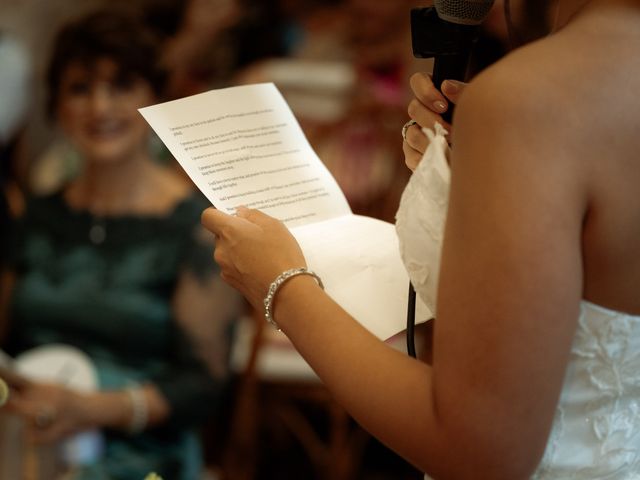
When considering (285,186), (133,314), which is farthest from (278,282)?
(133,314)

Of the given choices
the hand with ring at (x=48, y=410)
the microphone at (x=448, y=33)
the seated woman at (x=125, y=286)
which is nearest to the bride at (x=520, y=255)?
the microphone at (x=448, y=33)

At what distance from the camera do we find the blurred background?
2500 mm

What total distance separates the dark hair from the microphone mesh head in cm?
133

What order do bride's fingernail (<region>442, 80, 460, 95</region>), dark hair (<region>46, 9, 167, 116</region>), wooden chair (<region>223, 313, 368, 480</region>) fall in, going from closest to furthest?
bride's fingernail (<region>442, 80, 460, 95</region>) < dark hair (<region>46, 9, 167, 116</region>) < wooden chair (<region>223, 313, 368, 480</region>)

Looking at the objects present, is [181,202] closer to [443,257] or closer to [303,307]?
[303,307]

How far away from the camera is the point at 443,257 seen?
0.71 m

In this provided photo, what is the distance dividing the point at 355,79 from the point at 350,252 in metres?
2.11

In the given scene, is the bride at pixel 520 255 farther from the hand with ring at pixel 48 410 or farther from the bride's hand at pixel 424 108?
the hand with ring at pixel 48 410

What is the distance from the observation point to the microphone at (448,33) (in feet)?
2.79

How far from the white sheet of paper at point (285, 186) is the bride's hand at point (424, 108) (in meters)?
0.12

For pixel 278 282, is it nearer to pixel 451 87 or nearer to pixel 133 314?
pixel 451 87

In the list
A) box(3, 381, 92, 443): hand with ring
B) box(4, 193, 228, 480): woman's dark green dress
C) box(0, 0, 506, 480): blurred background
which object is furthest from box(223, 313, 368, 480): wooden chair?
box(3, 381, 92, 443): hand with ring

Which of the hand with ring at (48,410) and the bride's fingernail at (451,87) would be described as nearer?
the bride's fingernail at (451,87)

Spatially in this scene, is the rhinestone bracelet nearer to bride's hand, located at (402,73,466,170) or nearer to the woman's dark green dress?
bride's hand, located at (402,73,466,170)
